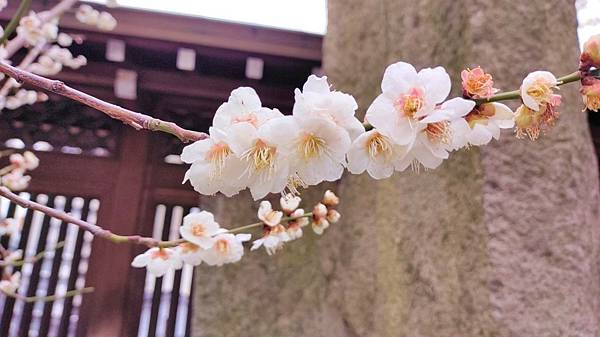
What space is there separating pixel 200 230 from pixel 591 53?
39.1 inches

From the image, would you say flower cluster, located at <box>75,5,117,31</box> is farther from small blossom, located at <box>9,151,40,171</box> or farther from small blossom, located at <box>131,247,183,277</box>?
small blossom, located at <box>131,247,183,277</box>

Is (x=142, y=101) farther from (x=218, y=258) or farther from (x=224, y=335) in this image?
(x=218, y=258)

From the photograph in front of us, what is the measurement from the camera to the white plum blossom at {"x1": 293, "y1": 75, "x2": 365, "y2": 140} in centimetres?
58

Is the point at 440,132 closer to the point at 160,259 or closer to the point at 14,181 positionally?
the point at 160,259

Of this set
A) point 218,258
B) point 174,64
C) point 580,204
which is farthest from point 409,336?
point 174,64

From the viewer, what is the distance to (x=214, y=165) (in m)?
0.66

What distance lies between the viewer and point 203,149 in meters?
0.66

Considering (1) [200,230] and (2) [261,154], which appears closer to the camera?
(2) [261,154]

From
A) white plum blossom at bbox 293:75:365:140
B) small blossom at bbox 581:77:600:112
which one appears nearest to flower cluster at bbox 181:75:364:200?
white plum blossom at bbox 293:75:365:140

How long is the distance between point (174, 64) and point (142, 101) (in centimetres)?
34

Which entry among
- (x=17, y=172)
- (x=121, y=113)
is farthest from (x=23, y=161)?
(x=121, y=113)

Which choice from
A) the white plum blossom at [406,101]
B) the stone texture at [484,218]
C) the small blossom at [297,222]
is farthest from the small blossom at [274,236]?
the white plum blossom at [406,101]

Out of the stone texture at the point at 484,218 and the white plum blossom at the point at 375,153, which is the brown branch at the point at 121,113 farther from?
the stone texture at the point at 484,218

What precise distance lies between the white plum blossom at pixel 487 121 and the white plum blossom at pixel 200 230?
0.82 meters
